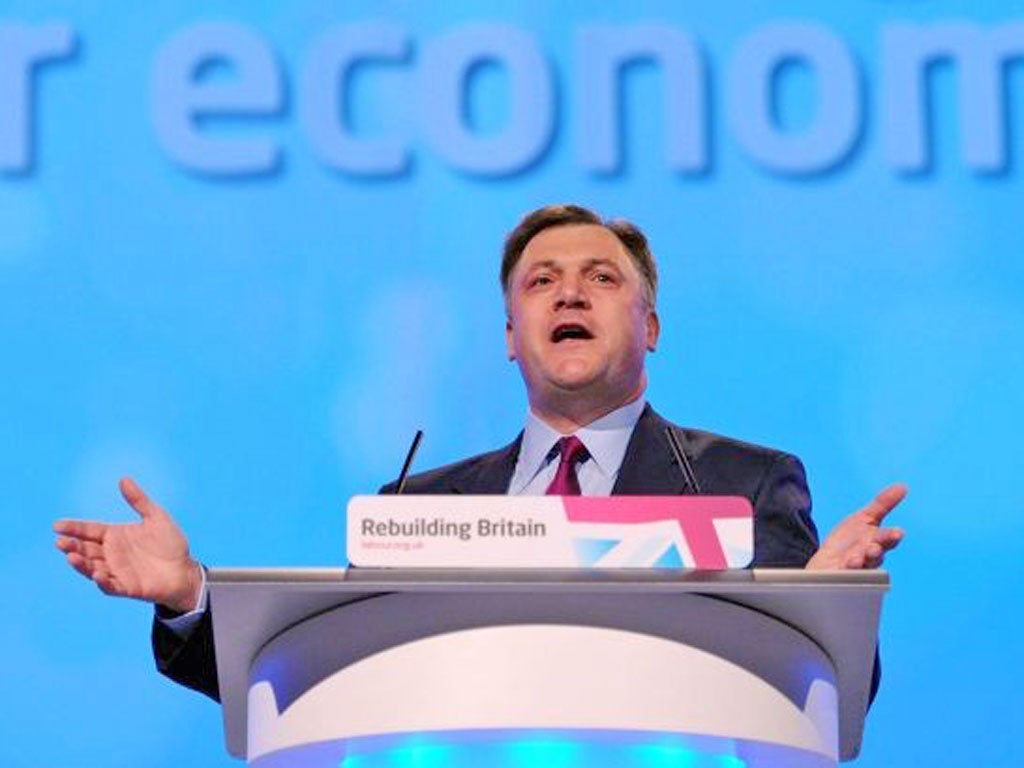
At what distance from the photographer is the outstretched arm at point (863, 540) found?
183 cm

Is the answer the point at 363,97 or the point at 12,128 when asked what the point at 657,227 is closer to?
the point at 363,97

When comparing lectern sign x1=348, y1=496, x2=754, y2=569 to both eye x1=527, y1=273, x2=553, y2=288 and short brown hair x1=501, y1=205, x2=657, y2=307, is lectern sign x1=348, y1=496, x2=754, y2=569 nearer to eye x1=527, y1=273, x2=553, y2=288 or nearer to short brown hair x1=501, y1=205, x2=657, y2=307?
eye x1=527, y1=273, x2=553, y2=288

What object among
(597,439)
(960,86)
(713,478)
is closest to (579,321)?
(597,439)

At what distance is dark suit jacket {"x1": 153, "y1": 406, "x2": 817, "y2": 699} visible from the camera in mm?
2555

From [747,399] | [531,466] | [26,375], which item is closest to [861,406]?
[747,399]

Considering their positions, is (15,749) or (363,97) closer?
(15,749)

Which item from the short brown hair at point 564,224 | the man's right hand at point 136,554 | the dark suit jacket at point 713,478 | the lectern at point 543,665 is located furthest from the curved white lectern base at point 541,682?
the short brown hair at point 564,224

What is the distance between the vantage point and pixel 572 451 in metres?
2.87

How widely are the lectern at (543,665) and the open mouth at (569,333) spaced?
1271 millimetres

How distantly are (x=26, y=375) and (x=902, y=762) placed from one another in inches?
66.4

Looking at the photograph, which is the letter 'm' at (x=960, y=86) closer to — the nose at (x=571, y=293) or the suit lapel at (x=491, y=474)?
the nose at (x=571, y=293)

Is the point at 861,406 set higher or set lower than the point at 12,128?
lower

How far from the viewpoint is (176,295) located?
3.55m

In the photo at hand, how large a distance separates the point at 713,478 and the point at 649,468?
103mm
